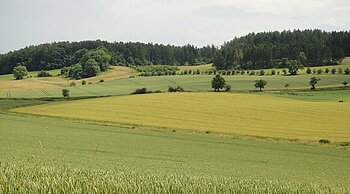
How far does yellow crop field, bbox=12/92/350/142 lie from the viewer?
45.8 meters

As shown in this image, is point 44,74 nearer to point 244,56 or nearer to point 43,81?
point 43,81

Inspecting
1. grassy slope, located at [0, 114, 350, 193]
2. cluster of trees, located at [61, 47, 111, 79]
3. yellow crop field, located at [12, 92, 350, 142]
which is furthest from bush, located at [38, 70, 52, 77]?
grassy slope, located at [0, 114, 350, 193]

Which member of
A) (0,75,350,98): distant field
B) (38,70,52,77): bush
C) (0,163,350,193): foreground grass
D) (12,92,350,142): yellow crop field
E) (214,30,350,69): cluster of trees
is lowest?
(12,92,350,142): yellow crop field

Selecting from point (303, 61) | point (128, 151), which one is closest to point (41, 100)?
point (128, 151)

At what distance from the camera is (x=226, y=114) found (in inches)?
2306

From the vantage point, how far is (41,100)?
8012cm

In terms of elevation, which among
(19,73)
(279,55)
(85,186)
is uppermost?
(279,55)

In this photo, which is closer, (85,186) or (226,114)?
(85,186)

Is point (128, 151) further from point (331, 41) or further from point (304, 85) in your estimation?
point (331, 41)

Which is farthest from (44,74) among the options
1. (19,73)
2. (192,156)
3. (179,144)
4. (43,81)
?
(192,156)

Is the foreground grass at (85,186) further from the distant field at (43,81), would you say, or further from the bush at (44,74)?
the bush at (44,74)

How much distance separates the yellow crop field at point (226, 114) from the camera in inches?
1804

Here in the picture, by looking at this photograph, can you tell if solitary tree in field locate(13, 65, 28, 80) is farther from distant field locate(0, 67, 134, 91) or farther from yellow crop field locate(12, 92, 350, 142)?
yellow crop field locate(12, 92, 350, 142)

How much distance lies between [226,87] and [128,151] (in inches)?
2885
